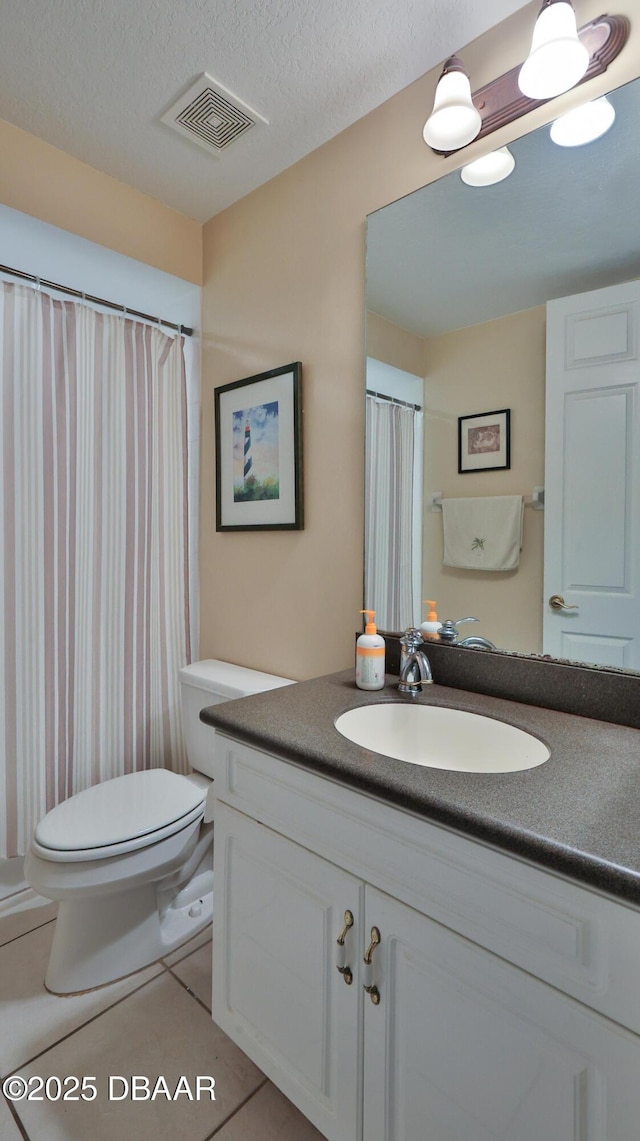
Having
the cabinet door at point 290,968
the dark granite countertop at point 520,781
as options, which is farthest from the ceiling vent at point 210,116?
the cabinet door at point 290,968

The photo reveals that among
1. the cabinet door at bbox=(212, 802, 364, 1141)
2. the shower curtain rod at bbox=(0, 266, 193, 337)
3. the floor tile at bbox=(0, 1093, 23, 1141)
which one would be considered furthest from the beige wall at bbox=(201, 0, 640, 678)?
the floor tile at bbox=(0, 1093, 23, 1141)

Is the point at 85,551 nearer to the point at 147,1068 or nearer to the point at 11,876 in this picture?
the point at 11,876

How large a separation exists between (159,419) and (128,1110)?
1.99 meters

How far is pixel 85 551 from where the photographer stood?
1.87 metres

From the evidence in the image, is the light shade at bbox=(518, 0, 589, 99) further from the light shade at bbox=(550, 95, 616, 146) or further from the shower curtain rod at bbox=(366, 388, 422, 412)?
the shower curtain rod at bbox=(366, 388, 422, 412)

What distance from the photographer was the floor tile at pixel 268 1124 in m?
1.07

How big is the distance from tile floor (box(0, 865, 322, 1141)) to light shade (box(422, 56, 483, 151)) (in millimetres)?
2208

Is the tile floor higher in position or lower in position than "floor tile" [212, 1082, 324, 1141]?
higher

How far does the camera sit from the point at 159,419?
2051 millimetres

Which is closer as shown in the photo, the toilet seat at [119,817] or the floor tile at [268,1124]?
the floor tile at [268,1124]

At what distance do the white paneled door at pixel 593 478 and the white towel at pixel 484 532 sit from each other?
82 millimetres

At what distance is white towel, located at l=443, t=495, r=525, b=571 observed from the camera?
4.10ft

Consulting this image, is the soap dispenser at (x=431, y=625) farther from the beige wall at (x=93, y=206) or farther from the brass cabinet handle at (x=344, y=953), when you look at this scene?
the beige wall at (x=93, y=206)

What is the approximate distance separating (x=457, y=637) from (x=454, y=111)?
1232mm
